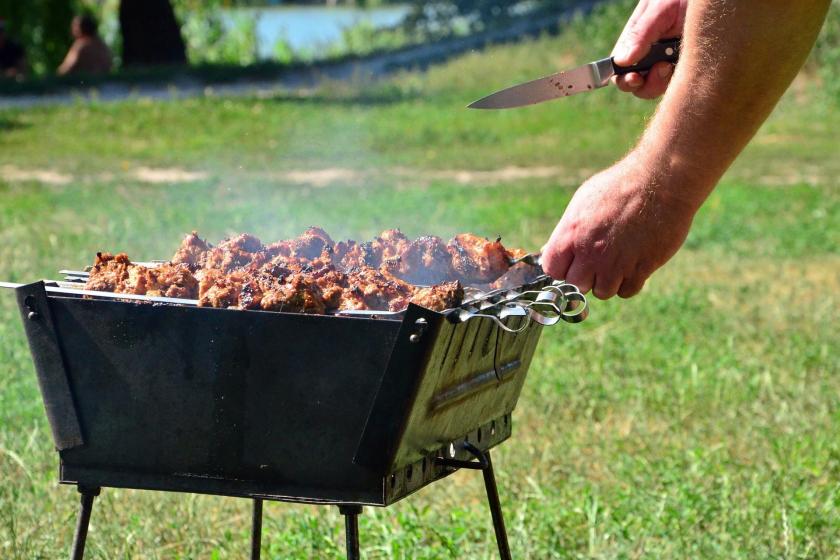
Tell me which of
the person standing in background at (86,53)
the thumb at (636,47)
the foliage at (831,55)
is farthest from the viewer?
the person standing in background at (86,53)

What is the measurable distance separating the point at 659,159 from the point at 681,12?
82 centimetres

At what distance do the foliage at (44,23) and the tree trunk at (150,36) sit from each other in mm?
2235

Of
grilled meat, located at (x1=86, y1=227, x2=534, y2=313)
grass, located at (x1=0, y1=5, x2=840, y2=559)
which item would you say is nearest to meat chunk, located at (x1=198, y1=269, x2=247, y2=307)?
grilled meat, located at (x1=86, y1=227, x2=534, y2=313)

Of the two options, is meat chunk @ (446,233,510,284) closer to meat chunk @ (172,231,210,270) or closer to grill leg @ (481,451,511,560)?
grill leg @ (481,451,511,560)

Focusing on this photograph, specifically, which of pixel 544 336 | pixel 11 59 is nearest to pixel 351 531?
pixel 544 336

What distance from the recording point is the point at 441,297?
2840 millimetres

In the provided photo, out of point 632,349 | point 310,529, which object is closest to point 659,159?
point 310,529

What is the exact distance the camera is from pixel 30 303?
2842 mm

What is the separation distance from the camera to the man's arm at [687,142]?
2.71 metres

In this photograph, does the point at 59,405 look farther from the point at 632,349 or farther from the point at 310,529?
the point at 632,349

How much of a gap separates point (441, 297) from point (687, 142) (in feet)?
2.19

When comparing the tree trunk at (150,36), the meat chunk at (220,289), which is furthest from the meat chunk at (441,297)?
the tree trunk at (150,36)

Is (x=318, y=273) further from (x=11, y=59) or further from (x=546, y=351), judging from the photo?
(x=11, y=59)

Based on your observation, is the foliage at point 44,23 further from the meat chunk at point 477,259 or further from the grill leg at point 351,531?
the grill leg at point 351,531
